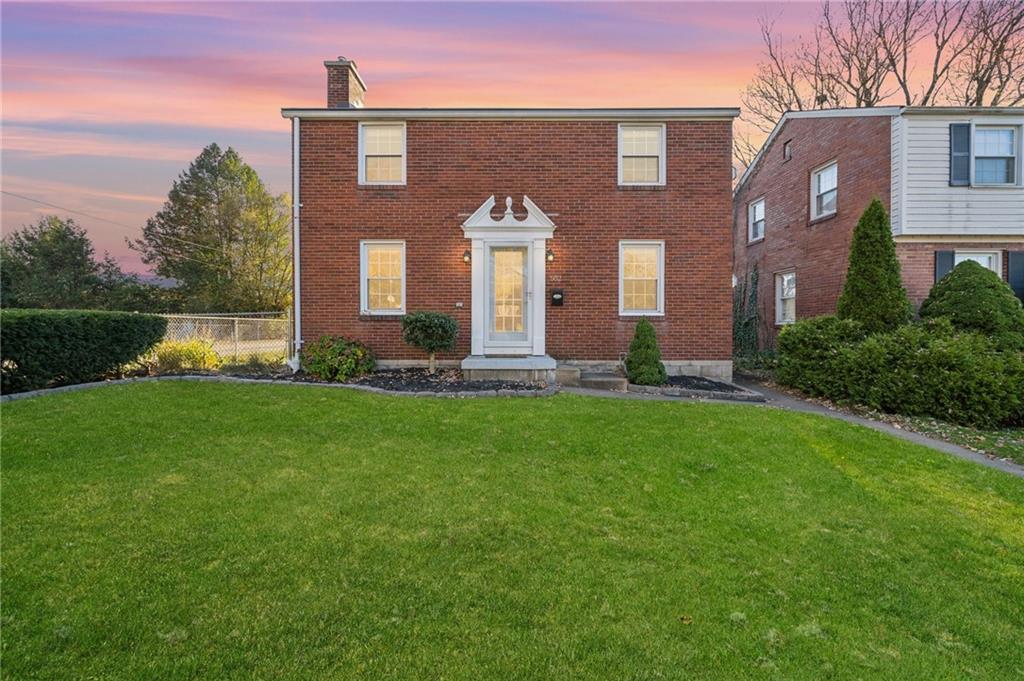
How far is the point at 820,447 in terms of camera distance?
6211 mm

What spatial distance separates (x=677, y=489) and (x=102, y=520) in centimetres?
469

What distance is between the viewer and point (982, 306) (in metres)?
9.39

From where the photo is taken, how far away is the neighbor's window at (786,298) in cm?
1534

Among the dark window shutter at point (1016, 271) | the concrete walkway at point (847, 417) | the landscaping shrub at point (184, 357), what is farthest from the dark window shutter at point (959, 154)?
the landscaping shrub at point (184, 357)

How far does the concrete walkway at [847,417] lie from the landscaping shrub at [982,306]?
10.7 ft

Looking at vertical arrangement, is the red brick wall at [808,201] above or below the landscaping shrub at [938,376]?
above

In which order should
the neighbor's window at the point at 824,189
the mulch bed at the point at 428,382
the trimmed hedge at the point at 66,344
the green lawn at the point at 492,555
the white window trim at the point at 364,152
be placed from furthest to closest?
the neighbor's window at the point at 824,189 < the white window trim at the point at 364,152 < the mulch bed at the point at 428,382 < the trimmed hedge at the point at 66,344 < the green lawn at the point at 492,555

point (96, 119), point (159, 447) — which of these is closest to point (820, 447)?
point (159, 447)

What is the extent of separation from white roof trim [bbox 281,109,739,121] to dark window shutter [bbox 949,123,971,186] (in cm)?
541

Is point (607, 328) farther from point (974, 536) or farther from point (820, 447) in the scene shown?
point (974, 536)

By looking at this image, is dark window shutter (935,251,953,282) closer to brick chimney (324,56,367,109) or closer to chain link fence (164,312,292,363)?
brick chimney (324,56,367,109)

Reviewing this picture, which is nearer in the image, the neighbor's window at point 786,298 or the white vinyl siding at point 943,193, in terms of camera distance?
the white vinyl siding at point 943,193

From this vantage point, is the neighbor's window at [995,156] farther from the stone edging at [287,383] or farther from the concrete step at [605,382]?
the stone edging at [287,383]

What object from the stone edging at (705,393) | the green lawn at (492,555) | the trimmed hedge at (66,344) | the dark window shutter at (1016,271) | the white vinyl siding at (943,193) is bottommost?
the green lawn at (492,555)
